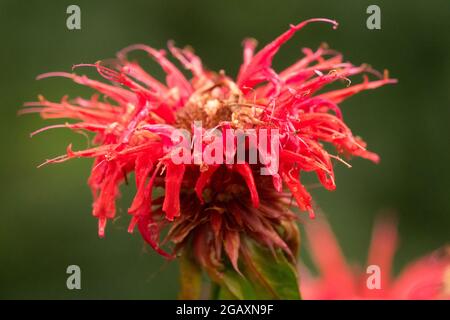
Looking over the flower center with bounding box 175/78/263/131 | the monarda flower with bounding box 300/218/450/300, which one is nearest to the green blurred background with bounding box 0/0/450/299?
the monarda flower with bounding box 300/218/450/300

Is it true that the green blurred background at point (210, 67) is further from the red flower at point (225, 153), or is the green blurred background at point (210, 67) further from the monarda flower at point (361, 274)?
the red flower at point (225, 153)

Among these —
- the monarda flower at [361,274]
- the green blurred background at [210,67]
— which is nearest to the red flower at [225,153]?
the monarda flower at [361,274]

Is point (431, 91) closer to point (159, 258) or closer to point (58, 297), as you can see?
point (159, 258)

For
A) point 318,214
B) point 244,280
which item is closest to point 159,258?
point 318,214

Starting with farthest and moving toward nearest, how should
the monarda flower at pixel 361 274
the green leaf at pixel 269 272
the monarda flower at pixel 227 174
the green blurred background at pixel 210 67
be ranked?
the green blurred background at pixel 210 67, the monarda flower at pixel 361 274, the green leaf at pixel 269 272, the monarda flower at pixel 227 174

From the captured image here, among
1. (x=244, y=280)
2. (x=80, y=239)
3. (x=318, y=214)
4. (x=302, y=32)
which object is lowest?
(x=244, y=280)

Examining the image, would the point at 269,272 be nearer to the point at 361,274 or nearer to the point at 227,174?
the point at 227,174
